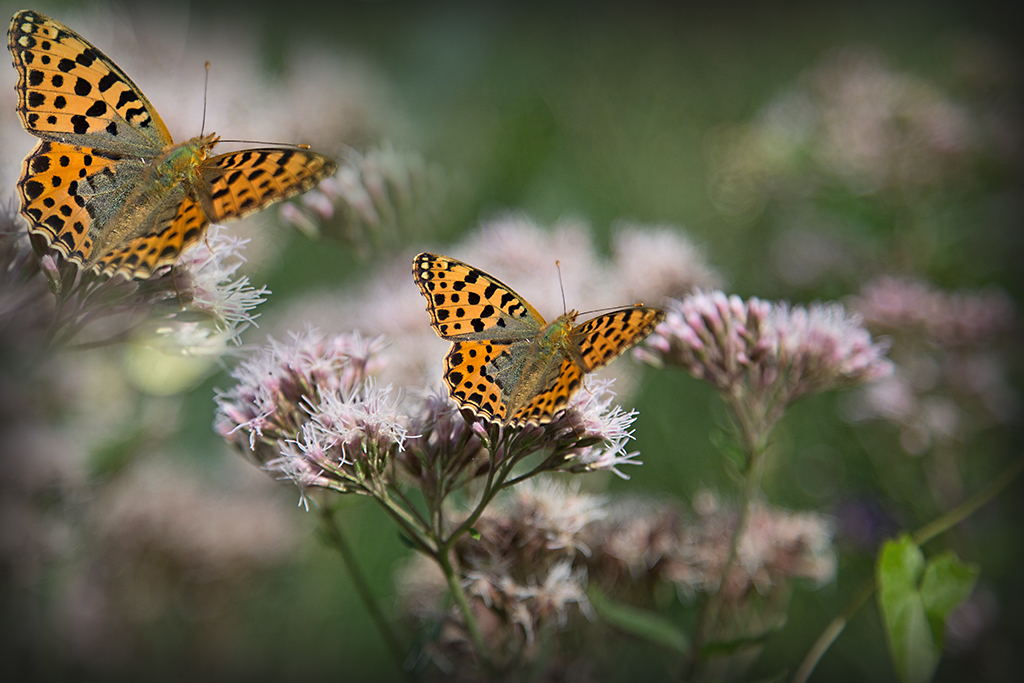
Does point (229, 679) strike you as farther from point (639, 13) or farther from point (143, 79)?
point (639, 13)

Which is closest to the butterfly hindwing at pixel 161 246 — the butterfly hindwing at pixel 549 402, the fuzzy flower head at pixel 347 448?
the fuzzy flower head at pixel 347 448

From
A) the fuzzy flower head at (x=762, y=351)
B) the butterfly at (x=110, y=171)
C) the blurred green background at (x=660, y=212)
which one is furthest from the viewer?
the blurred green background at (x=660, y=212)

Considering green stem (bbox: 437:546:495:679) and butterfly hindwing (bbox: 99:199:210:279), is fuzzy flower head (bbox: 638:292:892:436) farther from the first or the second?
butterfly hindwing (bbox: 99:199:210:279)

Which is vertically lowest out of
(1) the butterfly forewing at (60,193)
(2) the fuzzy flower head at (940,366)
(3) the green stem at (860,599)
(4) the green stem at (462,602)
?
(4) the green stem at (462,602)

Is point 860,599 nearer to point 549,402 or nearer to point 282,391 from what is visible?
point 549,402

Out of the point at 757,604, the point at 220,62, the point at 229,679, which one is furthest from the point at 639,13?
the point at 229,679

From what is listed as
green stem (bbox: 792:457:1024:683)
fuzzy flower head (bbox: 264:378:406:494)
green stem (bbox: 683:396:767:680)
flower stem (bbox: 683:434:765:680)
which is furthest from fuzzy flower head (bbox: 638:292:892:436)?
fuzzy flower head (bbox: 264:378:406:494)

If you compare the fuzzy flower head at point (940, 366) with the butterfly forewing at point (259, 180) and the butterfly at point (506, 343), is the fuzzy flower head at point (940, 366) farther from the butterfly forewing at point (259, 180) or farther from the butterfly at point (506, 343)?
the butterfly forewing at point (259, 180)

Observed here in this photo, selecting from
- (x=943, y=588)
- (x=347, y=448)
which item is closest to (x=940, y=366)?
(x=943, y=588)
